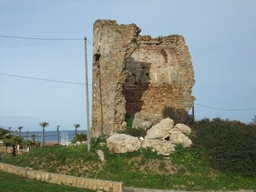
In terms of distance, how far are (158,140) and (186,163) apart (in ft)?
5.31

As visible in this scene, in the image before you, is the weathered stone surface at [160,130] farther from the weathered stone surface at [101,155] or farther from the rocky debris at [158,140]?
the weathered stone surface at [101,155]

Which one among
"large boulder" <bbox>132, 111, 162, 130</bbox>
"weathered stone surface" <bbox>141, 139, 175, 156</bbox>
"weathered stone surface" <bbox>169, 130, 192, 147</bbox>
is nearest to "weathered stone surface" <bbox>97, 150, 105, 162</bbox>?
"weathered stone surface" <bbox>141, 139, 175, 156</bbox>

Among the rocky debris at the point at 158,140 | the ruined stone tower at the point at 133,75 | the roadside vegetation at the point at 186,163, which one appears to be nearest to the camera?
the roadside vegetation at the point at 186,163

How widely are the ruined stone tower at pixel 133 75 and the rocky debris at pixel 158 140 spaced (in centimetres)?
279

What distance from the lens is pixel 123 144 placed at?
13.2 meters

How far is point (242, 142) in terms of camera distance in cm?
1278

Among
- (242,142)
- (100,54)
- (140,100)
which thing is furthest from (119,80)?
(242,142)

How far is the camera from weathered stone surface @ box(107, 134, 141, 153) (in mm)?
13141

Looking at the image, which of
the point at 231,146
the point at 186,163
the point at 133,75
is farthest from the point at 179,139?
the point at 133,75

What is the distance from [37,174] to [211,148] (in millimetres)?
6593

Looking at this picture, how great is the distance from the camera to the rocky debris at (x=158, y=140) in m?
13.1

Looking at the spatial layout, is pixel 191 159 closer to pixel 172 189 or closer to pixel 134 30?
pixel 172 189

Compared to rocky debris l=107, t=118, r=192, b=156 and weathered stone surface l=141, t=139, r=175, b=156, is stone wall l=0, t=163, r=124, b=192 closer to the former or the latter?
rocky debris l=107, t=118, r=192, b=156

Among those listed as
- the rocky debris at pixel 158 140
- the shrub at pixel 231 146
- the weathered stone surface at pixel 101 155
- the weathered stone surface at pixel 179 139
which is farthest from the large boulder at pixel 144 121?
the weathered stone surface at pixel 101 155
